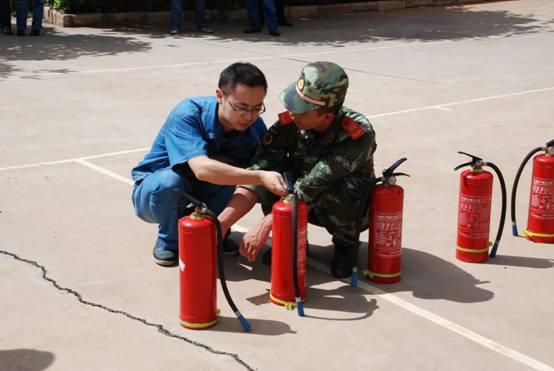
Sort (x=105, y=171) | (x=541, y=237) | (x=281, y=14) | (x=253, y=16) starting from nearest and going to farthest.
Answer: (x=541, y=237)
(x=105, y=171)
(x=253, y=16)
(x=281, y=14)

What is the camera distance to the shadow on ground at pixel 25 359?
12.4 ft

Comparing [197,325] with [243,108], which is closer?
[197,325]

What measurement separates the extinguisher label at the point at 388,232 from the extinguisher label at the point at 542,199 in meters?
1.16

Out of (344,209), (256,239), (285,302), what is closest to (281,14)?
(344,209)

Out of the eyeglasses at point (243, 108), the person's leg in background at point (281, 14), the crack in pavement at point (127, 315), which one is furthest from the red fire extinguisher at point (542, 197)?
the person's leg in background at point (281, 14)

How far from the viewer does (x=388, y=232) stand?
15.3 ft

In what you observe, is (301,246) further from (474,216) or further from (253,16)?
(253,16)

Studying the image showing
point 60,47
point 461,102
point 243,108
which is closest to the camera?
point 243,108

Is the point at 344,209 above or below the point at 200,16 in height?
below

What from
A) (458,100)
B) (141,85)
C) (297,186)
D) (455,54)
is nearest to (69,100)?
(141,85)

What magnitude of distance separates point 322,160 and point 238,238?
112 centimetres

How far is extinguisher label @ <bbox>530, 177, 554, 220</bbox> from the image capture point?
529 centimetres

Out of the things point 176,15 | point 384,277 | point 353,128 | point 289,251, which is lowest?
point 384,277

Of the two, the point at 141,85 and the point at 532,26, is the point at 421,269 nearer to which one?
the point at 141,85
